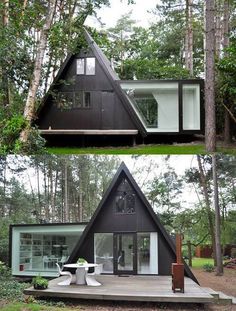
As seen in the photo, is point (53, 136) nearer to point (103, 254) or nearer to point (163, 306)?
point (103, 254)

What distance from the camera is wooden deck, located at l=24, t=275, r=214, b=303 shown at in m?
7.12

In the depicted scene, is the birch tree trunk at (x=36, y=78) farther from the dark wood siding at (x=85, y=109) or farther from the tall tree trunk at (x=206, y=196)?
the tall tree trunk at (x=206, y=196)

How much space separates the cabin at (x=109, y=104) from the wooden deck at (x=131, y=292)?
15.4ft

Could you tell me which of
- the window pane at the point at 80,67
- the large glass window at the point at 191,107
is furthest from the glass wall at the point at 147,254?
the window pane at the point at 80,67

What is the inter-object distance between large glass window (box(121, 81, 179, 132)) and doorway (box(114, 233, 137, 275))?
3.64 m

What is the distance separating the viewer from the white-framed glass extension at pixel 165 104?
11977mm

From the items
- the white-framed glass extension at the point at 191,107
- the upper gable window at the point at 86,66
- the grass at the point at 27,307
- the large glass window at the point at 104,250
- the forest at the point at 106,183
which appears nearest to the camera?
the grass at the point at 27,307

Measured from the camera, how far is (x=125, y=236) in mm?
10867

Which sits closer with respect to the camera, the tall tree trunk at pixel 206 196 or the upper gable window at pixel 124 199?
the upper gable window at pixel 124 199

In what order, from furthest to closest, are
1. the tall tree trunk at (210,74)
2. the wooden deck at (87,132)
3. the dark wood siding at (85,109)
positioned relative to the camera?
the dark wood siding at (85,109), the wooden deck at (87,132), the tall tree trunk at (210,74)

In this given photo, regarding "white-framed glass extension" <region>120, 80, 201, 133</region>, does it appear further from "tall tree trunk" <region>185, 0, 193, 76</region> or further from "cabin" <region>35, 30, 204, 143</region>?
"tall tree trunk" <region>185, 0, 193, 76</region>

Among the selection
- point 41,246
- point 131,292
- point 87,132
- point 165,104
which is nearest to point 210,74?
point 165,104

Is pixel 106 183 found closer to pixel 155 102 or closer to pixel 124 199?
pixel 155 102

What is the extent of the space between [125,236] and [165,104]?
454 centimetres
